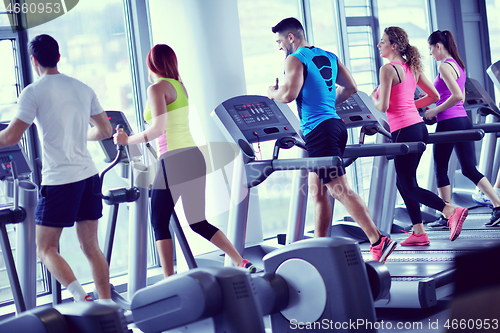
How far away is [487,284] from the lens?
0.68 meters

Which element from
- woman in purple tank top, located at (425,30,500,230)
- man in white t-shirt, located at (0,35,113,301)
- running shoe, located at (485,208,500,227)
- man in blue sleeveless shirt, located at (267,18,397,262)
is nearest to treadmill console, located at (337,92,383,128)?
woman in purple tank top, located at (425,30,500,230)

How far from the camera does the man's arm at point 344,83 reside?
3.05 m

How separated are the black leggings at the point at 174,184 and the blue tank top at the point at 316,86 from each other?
0.67 m

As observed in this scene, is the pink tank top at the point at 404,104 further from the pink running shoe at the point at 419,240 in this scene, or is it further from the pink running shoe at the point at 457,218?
the pink running shoe at the point at 419,240

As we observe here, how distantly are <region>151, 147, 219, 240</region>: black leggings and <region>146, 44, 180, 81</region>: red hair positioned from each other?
1.30 ft

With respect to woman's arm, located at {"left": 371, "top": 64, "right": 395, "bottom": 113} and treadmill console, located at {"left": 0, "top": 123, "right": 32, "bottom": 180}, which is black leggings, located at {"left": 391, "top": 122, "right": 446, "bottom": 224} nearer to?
woman's arm, located at {"left": 371, "top": 64, "right": 395, "bottom": 113}

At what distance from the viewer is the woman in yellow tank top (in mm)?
2564

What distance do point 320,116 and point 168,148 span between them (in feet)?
2.75

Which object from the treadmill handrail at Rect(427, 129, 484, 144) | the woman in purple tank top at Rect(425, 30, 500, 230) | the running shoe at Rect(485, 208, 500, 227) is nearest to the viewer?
the treadmill handrail at Rect(427, 129, 484, 144)

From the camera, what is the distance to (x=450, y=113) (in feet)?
13.7

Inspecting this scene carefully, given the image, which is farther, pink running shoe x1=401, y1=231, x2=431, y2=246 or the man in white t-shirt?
pink running shoe x1=401, y1=231, x2=431, y2=246

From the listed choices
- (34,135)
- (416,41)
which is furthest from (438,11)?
(34,135)

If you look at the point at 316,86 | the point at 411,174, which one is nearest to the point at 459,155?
the point at 411,174

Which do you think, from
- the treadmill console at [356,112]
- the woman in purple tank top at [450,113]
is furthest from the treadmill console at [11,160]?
the woman in purple tank top at [450,113]
